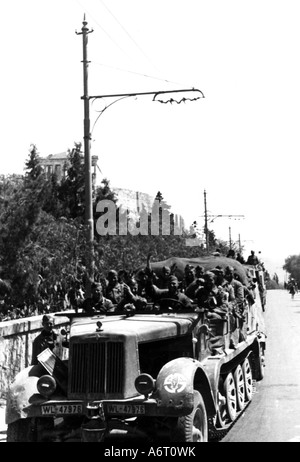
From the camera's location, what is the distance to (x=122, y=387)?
7.80 m

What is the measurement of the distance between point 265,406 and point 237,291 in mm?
2452

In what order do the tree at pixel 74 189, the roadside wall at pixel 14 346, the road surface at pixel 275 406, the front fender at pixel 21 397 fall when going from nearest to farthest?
the front fender at pixel 21 397 < the road surface at pixel 275 406 < the roadside wall at pixel 14 346 < the tree at pixel 74 189

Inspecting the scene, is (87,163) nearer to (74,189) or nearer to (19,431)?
(19,431)

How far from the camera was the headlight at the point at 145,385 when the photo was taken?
7699 mm

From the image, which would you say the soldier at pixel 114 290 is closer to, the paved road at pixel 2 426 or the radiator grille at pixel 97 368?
the paved road at pixel 2 426

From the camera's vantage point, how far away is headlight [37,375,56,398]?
8.04 m

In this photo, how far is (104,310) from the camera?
1010 cm

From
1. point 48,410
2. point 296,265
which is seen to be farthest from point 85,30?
point 296,265

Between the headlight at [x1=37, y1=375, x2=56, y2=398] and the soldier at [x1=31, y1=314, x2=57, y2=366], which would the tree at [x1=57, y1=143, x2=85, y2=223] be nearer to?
the soldier at [x1=31, y1=314, x2=57, y2=366]

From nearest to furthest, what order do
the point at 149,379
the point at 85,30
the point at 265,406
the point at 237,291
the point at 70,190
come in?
the point at 149,379 < the point at 265,406 < the point at 237,291 < the point at 85,30 < the point at 70,190

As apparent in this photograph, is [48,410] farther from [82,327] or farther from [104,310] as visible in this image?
[104,310]

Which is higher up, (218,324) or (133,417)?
(218,324)

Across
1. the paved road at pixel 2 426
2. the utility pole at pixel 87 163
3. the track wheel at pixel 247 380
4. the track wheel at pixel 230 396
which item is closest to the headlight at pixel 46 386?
the paved road at pixel 2 426

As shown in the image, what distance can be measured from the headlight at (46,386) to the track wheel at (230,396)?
3134mm
